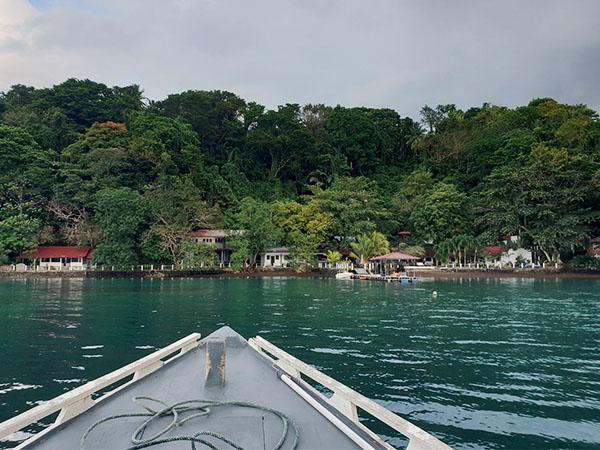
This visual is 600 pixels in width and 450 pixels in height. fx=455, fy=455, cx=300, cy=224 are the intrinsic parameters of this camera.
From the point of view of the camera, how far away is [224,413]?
10.8ft

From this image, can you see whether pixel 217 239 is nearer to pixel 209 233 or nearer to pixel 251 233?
pixel 209 233

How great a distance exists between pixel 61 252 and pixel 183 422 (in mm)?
46829

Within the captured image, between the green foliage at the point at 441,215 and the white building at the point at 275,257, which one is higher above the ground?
the green foliage at the point at 441,215

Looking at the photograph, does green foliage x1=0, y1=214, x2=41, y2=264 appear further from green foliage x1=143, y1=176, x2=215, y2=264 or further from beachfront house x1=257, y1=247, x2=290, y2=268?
beachfront house x1=257, y1=247, x2=290, y2=268

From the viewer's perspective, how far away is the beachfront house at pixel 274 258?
157ft

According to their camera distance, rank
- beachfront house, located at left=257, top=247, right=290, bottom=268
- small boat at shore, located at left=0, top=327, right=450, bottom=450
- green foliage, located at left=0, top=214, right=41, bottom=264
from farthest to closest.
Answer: beachfront house, located at left=257, top=247, right=290, bottom=268
green foliage, located at left=0, top=214, right=41, bottom=264
small boat at shore, located at left=0, top=327, right=450, bottom=450

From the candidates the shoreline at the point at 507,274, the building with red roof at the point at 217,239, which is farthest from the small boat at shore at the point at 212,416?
the building with red roof at the point at 217,239

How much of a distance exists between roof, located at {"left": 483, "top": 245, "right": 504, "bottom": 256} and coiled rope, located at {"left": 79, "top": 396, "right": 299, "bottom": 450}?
153ft

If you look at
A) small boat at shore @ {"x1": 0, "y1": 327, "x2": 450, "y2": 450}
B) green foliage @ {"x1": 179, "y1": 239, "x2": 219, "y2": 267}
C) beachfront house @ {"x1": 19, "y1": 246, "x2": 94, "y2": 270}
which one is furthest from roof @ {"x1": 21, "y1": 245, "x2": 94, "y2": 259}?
small boat at shore @ {"x1": 0, "y1": 327, "x2": 450, "y2": 450}

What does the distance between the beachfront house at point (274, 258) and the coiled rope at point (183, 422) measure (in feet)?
144

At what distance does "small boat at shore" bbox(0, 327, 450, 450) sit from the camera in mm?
2826

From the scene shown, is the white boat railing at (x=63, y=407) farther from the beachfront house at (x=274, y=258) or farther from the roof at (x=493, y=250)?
the roof at (x=493, y=250)

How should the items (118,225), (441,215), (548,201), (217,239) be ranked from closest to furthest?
1. (118,225)
2. (548,201)
3. (441,215)
4. (217,239)

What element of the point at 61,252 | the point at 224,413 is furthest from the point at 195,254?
the point at 224,413
